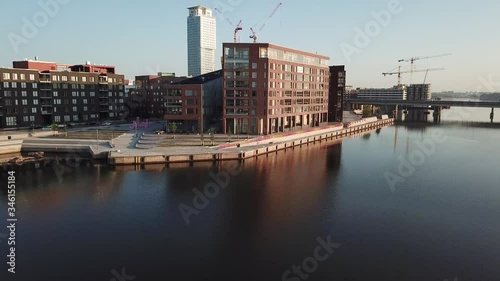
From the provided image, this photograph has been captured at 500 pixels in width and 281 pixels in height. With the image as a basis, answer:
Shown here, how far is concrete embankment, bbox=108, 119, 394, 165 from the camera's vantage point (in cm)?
5238

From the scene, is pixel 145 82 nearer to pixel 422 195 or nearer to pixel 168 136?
pixel 168 136

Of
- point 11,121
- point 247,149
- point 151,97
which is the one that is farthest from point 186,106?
point 151,97

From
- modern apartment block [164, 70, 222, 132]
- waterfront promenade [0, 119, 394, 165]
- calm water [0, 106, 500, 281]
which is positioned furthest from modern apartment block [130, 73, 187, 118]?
calm water [0, 106, 500, 281]

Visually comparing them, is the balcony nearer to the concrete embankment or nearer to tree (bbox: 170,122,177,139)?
tree (bbox: 170,122,177,139)

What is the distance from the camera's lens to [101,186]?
41.4 metres

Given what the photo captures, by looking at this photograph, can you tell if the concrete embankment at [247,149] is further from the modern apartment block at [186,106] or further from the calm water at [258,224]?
the modern apartment block at [186,106]

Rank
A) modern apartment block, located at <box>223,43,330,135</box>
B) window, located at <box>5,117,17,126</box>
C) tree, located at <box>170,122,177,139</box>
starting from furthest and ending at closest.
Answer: window, located at <box>5,117,17,126</box>, modern apartment block, located at <box>223,43,330,135</box>, tree, located at <box>170,122,177,139</box>

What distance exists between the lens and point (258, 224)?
30.9 meters

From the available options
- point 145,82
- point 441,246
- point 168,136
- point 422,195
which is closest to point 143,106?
point 145,82

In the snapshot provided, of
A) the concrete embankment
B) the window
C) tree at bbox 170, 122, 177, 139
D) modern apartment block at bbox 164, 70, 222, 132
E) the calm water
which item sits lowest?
the calm water

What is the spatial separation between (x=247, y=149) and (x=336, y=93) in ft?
208

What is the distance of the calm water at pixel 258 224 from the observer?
928 inches

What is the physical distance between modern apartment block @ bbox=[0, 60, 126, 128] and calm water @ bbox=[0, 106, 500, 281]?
1619 inches

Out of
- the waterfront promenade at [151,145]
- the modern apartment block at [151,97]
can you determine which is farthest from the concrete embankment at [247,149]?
the modern apartment block at [151,97]
